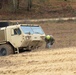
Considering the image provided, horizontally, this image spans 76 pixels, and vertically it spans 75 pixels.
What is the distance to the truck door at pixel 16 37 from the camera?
21.6m

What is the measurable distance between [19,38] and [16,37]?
10.5 inches

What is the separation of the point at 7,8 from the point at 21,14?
3394mm

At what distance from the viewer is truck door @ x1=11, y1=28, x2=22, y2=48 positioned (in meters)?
21.6

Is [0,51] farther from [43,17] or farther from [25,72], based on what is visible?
[43,17]

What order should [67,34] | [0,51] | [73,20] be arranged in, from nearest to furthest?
[0,51] < [67,34] < [73,20]

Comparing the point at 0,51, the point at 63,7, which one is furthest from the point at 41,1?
the point at 0,51

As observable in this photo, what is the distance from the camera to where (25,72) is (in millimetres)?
13484

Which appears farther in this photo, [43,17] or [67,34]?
[43,17]

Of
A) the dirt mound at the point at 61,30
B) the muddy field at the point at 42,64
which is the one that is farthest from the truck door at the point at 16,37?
the dirt mound at the point at 61,30

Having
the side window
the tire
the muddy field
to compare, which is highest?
the side window

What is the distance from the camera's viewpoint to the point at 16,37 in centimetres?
2175

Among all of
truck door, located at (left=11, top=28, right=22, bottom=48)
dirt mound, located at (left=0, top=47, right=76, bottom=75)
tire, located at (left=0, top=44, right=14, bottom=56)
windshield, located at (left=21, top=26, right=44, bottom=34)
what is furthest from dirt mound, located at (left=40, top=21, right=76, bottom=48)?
dirt mound, located at (left=0, top=47, right=76, bottom=75)

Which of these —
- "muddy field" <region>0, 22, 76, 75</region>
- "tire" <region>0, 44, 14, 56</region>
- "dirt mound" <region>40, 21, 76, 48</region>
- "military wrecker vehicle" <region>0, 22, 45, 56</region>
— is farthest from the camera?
"dirt mound" <region>40, 21, 76, 48</region>

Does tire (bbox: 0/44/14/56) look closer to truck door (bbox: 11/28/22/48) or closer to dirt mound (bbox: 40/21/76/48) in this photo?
truck door (bbox: 11/28/22/48)
